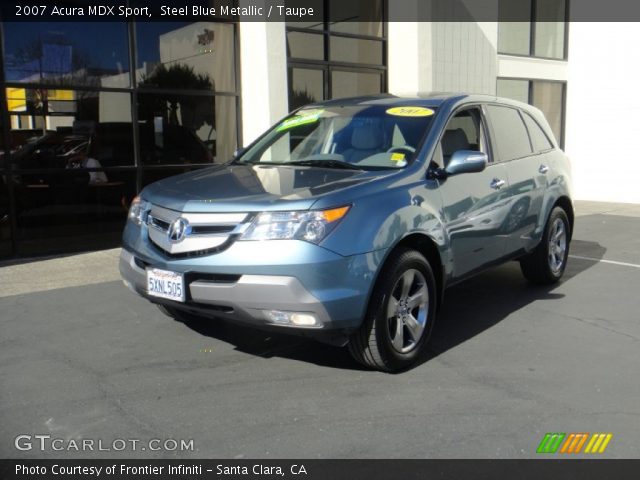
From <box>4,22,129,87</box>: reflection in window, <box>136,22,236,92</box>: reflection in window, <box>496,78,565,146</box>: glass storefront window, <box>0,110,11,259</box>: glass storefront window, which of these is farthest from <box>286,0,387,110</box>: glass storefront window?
<box>0,110,11,259</box>: glass storefront window

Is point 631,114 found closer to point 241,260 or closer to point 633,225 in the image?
point 633,225

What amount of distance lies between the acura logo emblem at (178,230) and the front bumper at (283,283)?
0.50ft

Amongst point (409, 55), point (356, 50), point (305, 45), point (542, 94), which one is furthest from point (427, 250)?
point (542, 94)

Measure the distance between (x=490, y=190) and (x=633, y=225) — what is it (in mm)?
6823

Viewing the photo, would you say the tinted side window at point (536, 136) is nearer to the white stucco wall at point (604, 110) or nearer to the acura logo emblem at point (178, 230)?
the acura logo emblem at point (178, 230)

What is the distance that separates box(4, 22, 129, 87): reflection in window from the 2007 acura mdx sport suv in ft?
13.0

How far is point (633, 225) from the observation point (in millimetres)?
10516

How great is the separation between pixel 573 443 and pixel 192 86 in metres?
7.64

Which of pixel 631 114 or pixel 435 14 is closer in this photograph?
pixel 435 14

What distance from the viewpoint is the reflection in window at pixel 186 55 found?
880cm

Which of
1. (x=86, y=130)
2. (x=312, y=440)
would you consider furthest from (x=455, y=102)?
→ (x=86, y=130)

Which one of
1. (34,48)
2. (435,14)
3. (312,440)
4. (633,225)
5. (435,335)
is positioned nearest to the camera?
(312,440)

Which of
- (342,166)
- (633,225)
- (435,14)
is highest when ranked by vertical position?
(435,14)

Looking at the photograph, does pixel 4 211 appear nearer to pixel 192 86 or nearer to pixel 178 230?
pixel 192 86
